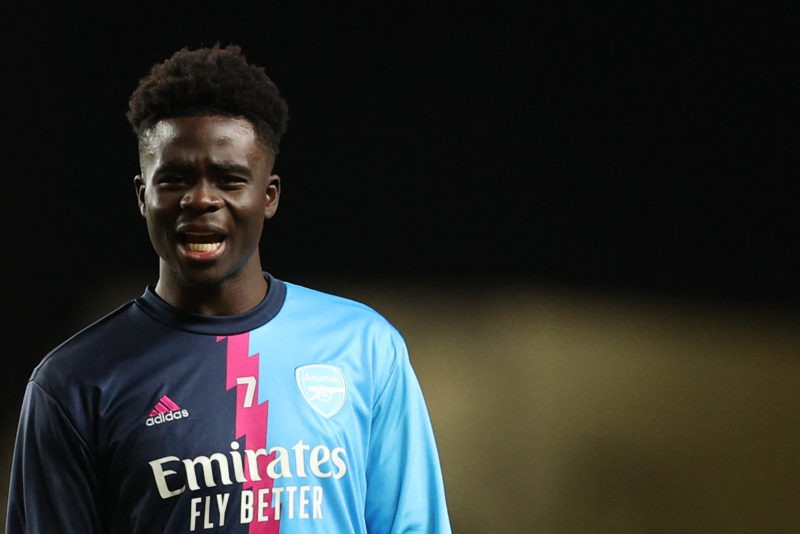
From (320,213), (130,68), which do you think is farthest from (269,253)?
(130,68)

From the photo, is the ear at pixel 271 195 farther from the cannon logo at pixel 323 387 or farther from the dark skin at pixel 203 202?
the cannon logo at pixel 323 387

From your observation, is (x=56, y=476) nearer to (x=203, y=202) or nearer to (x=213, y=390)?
(x=213, y=390)

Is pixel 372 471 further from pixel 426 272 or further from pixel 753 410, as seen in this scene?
pixel 753 410

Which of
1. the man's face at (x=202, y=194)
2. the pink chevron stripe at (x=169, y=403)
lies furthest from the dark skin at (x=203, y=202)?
the pink chevron stripe at (x=169, y=403)

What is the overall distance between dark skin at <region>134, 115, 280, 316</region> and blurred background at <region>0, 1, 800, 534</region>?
742 millimetres

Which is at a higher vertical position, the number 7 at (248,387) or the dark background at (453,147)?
the dark background at (453,147)

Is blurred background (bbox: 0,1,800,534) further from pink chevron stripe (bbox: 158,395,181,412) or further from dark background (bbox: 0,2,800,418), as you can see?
pink chevron stripe (bbox: 158,395,181,412)

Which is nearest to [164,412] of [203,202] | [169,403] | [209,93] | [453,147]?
[169,403]

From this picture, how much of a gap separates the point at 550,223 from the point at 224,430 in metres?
1.01

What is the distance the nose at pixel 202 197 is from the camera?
116cm

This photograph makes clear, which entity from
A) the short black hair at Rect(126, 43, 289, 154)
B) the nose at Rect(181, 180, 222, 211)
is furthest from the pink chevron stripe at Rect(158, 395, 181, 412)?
the short black hair at Rect(126, 43, 289, 154)

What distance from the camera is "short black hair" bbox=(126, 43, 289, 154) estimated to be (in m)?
1.21

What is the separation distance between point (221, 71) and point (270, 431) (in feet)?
1.44

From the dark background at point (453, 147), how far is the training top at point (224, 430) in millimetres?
709
